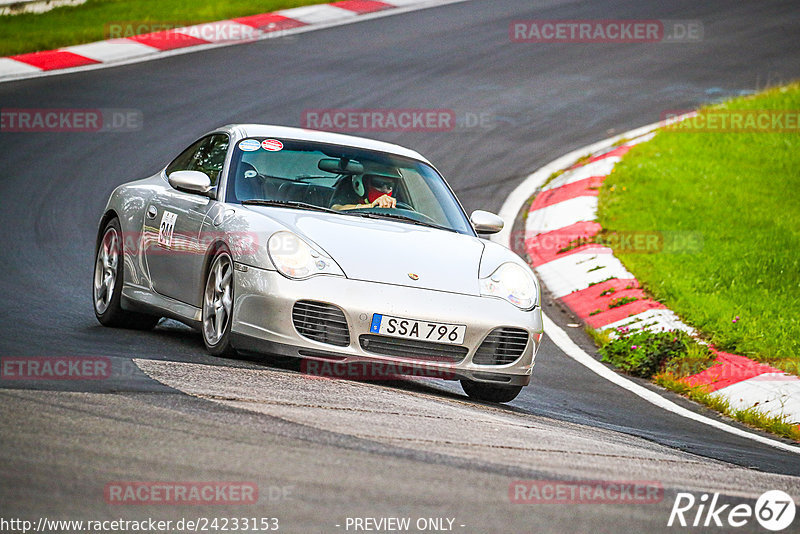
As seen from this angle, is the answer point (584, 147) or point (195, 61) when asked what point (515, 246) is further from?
point (195, 61)

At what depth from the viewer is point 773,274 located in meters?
10.3

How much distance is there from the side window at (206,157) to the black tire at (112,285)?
23.7 inches

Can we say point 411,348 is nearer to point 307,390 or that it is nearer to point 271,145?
point 307,390

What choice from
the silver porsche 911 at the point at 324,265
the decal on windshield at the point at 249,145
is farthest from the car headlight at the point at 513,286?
the decal on windshield at the point at 249,145

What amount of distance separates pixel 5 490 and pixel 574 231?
9132mm

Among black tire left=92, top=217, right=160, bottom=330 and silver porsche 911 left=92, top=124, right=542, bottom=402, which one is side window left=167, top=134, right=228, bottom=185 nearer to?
silver porsche 911 left=92, top=124, right=542, bottom=402

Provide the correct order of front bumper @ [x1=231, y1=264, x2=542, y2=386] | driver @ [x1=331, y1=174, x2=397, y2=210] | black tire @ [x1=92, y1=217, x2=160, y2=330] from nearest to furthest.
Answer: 1. front bumper @ [x1=231, y1=264, x2=542, y2=386]
2. driver @ [x1=331, y1=174, x2=397, y2=210]
3. black tire @ [x1=92, y1=217, x2=160, y2=330]

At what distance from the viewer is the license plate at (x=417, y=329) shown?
20.2ft

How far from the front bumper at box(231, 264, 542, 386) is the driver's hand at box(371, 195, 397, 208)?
112 cm

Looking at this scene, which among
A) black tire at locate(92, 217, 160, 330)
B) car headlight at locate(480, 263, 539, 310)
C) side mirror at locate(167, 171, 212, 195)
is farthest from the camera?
black tire at locate(92, 217, 160, 330)

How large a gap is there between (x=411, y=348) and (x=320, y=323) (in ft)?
1.60

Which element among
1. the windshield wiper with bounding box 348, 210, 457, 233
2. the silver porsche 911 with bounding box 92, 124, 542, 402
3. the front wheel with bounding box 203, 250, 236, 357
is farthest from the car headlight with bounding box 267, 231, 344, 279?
the windshield wiper with bounding box 348, 210, 457, 233

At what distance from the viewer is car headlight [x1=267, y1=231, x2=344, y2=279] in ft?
20.4

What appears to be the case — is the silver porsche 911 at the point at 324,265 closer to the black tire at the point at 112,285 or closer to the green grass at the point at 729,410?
the black tire at the point at 112,285
